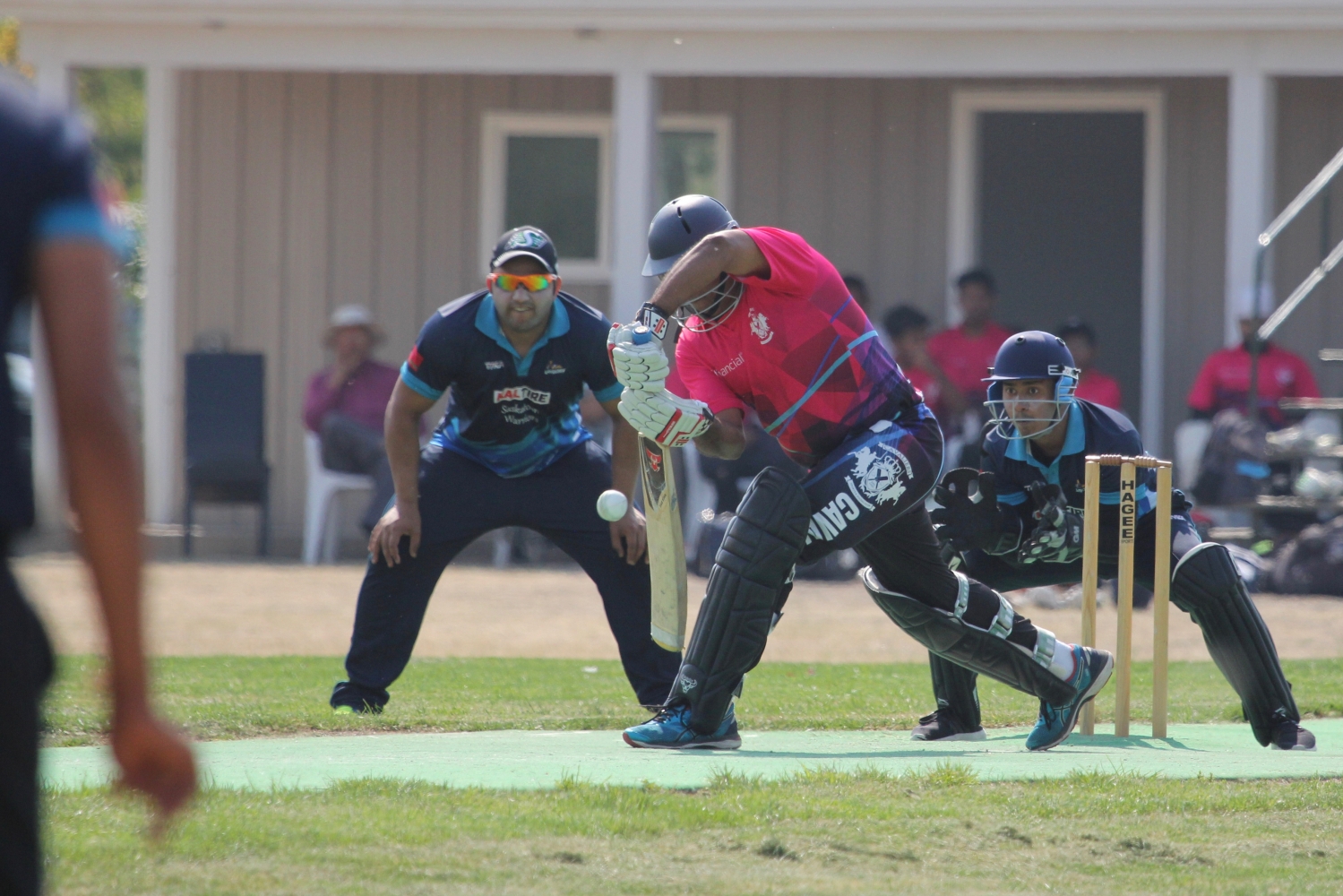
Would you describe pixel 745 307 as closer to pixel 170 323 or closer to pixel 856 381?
pixel 856 381

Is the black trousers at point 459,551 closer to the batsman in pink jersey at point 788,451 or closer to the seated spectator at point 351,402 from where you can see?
the batsman in pink jersey at point 788,451

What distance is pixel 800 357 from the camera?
5.36 m

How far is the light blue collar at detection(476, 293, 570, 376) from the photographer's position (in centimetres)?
656

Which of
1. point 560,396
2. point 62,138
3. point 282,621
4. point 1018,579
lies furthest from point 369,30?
point 62,138

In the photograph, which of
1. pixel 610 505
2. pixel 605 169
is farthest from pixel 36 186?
pixel 605 169

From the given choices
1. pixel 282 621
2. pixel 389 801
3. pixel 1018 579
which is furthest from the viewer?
pixel 282 621

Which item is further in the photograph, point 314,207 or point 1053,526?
point 314,207

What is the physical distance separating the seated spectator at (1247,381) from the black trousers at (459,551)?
22.8 feet

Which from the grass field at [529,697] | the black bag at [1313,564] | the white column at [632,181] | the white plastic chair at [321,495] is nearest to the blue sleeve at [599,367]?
the grass field at [529,697]

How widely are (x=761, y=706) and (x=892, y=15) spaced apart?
22.9ft

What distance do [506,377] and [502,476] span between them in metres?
0.39

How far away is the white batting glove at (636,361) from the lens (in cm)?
500

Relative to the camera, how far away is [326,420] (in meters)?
13.3

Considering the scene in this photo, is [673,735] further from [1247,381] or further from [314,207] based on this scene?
[314,207]
